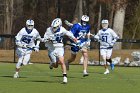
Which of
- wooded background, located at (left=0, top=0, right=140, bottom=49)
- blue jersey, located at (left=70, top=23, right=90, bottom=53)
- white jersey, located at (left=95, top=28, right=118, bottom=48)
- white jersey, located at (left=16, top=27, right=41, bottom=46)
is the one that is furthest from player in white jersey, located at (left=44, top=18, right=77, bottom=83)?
wooded background, located at (left=0, top=0, right=140, bottom=49)

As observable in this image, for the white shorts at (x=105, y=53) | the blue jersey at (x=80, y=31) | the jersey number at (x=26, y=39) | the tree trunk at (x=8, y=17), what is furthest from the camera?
the tree trunk at (x=8, y=17)

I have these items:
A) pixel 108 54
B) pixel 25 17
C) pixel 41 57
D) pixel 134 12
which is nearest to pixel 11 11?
pixel 25 17

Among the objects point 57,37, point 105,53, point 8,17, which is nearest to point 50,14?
point 8,17

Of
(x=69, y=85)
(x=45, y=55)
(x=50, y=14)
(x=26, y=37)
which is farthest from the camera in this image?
(x=50, y=14)

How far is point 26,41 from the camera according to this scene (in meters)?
19.5

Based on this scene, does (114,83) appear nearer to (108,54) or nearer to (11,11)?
(108,54)

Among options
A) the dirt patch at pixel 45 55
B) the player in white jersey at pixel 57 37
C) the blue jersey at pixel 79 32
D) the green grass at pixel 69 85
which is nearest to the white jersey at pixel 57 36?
the player in white jersey at pixel 57 37

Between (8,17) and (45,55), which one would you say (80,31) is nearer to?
(45,55)

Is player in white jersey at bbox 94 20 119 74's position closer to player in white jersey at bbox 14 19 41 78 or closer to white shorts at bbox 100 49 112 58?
white shorts at bbox 100 49 112 58

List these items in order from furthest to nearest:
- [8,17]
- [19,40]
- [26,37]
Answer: [8,17] < [26,37] < [19,40]

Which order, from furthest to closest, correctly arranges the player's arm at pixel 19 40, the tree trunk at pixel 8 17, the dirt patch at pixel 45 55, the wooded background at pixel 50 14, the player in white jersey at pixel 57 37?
the tree trunk at pixel 8 17, the wooded background at pixel 50 14, the dirt patch at pixel 45 55, the player's arm at pixel 19 40, the player in white jersey at pixel 57 37

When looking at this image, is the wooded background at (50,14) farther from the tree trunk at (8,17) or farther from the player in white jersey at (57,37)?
the player in white jersey at (57,37)

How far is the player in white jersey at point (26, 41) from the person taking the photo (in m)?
19.2

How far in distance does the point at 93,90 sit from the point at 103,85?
1550mm
